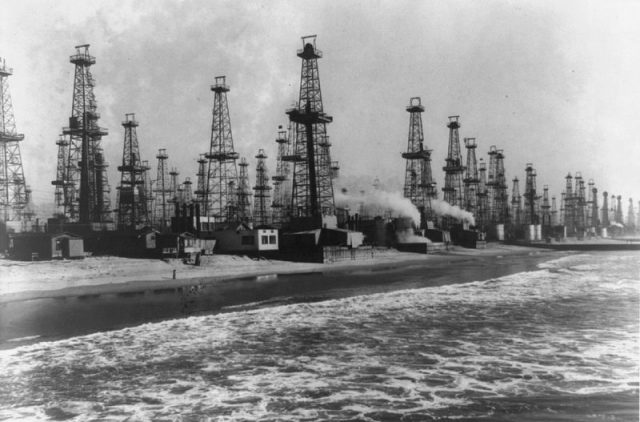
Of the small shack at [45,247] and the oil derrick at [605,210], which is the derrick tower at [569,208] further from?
the small shack at [45,247]

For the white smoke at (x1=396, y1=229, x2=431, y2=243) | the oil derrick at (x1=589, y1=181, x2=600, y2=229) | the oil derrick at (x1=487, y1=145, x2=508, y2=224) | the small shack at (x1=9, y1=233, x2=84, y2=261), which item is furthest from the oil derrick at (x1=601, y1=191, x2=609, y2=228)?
the small shack at (x1=9, y1=233, x2=84, y2=261)

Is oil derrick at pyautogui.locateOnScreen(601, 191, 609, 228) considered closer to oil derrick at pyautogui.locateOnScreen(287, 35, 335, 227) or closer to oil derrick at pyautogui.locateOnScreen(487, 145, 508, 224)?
oil derrick at pyautogui.locateOnScreen(487, 145, 508, 224)

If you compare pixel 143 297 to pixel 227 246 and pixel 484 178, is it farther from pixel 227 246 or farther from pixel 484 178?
pixel 484 178

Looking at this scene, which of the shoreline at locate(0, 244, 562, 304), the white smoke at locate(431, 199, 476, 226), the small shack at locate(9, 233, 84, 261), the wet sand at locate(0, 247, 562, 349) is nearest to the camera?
the wet sand at locate(0, 247, 562, 349)

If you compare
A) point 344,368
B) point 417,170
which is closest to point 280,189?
point 417,170

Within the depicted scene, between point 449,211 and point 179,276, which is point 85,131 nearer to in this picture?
point 179,276

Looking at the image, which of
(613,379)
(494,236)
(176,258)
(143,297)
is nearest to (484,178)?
(494,236)

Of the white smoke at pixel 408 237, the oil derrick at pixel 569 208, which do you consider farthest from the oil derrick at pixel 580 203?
the white smoke at pixel 408 237
